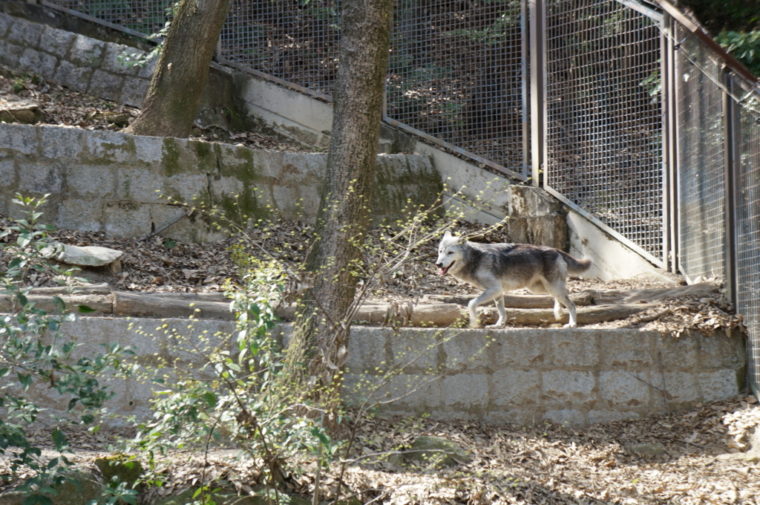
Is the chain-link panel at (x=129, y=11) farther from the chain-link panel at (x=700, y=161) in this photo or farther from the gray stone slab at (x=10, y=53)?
the chain-link panel at (x=700, y=161)

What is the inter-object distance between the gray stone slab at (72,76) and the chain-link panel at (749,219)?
9.04 metres

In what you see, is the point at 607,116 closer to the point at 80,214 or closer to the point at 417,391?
the point at 417,391

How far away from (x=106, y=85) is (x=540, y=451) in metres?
8.77

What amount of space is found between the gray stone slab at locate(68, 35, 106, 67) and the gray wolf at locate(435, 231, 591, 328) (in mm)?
7087

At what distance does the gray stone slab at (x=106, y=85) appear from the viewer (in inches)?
521

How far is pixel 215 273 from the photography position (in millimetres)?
9680

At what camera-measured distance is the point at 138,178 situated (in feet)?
34.3

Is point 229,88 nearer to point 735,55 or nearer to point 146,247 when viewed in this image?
point 146,247

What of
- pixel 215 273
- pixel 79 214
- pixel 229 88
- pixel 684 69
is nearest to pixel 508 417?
pixel 215 273

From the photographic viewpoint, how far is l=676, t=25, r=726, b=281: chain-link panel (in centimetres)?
867

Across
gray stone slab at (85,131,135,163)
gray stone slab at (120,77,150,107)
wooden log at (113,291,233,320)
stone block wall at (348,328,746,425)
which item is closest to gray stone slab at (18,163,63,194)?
gray stone slab at (85,131,135,163)

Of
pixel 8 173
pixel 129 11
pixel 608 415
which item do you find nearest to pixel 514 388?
pixel 608 415

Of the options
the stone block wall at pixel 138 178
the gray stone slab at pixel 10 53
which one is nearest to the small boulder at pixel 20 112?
the stone block wall at pixel 138 178

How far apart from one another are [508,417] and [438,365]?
2.54ft
